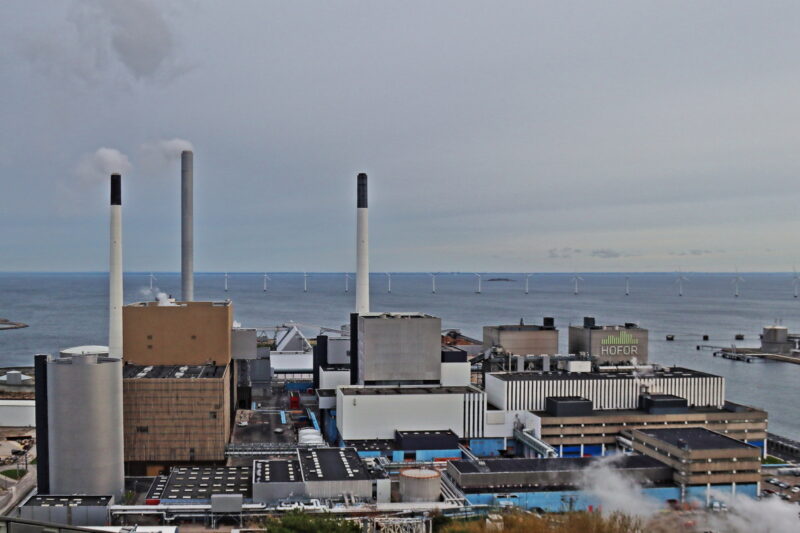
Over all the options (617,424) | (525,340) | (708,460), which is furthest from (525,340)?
(708,460)

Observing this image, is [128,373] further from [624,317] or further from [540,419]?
[624,317]

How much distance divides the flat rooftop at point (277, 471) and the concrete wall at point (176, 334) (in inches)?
515

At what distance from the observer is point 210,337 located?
147 feet

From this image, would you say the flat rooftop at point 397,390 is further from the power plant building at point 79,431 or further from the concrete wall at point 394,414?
the power plant building at point 79,431

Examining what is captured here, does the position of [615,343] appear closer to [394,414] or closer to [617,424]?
[617,424]

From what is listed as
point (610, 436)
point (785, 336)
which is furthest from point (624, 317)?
point (610, 436)

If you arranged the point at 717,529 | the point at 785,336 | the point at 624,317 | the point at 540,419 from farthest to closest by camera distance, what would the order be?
the point at 624,317, the point at 785,336, the point at 540,419, the point at 717,529

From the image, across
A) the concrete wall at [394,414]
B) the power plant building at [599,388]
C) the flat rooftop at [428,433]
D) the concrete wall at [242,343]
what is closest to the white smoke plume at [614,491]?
the flat rooftop at [428,433]

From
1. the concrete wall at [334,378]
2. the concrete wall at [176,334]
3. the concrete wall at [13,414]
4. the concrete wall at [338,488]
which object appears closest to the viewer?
the concrete wall at [338,488]

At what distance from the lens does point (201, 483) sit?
3161 cm

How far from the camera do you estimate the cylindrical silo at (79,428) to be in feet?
105

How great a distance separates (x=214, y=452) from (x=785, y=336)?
90604 mm

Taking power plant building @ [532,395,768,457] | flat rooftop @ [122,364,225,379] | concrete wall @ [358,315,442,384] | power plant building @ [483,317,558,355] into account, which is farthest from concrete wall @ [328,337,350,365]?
power plant building @ [532,395,768,457]

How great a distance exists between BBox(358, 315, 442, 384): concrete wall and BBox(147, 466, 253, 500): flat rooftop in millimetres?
14747
